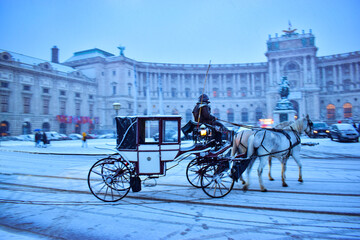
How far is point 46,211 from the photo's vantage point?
4824 millimetres

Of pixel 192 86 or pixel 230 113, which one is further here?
pixel 192 86

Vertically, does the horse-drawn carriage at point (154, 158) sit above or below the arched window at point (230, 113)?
below

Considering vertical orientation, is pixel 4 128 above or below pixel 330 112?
below

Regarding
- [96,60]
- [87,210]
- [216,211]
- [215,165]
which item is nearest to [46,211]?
[87,210]

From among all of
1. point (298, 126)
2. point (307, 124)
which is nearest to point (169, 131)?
point (298, 126)

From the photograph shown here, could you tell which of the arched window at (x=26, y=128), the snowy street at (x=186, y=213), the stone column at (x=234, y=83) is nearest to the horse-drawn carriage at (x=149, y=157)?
the snowy street at (x=186, y=213)

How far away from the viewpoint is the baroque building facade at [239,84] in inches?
2120

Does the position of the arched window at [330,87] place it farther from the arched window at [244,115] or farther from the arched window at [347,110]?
the arched window at [244,115]

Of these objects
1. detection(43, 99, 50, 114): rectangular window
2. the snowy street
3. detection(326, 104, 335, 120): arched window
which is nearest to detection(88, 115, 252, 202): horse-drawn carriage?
the snowy street

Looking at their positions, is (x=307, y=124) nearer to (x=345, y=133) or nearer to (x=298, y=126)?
(x=298, y=126)

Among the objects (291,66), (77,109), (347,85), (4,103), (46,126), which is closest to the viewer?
(4,103)

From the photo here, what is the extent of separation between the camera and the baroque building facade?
53.8 metres

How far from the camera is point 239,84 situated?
209ft

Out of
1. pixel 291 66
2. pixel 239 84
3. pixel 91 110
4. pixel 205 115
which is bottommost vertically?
pixel 205 115
